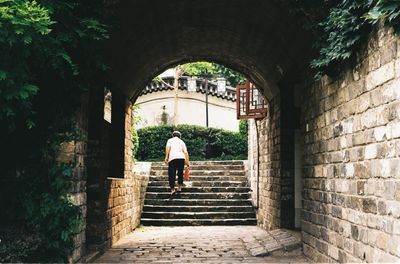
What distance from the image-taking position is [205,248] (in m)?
7.57

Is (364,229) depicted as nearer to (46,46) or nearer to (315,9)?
(315,9)

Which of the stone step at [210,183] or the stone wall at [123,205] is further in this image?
the stone step at [210,183]

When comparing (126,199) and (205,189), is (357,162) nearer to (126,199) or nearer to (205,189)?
(126,199)

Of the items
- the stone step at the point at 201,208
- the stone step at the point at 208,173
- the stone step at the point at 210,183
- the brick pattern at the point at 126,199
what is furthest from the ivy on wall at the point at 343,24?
the stone step at the point at 208,173

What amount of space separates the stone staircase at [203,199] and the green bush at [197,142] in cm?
408

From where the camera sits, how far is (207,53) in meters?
10.3

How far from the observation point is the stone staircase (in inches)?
467

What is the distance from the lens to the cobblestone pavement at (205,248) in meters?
6.46

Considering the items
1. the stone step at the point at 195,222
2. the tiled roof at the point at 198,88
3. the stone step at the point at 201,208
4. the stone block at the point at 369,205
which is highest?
the tiled roof at the point at 198,88

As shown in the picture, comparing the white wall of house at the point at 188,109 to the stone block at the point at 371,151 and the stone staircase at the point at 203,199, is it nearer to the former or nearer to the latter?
the stone staircase at the point at 203,199

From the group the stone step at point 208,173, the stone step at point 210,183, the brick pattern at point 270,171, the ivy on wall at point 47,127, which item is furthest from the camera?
the stone step at point 208,173

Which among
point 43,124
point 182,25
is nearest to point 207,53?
point 182,25

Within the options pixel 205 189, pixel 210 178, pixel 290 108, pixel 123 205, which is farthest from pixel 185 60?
pixel 210 178

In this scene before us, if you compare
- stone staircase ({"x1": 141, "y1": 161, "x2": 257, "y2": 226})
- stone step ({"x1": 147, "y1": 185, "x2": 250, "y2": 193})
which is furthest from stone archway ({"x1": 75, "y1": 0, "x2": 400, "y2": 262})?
stone step ({"x1": 147, "y1": 185, "x2": 250, "y2": 193})
